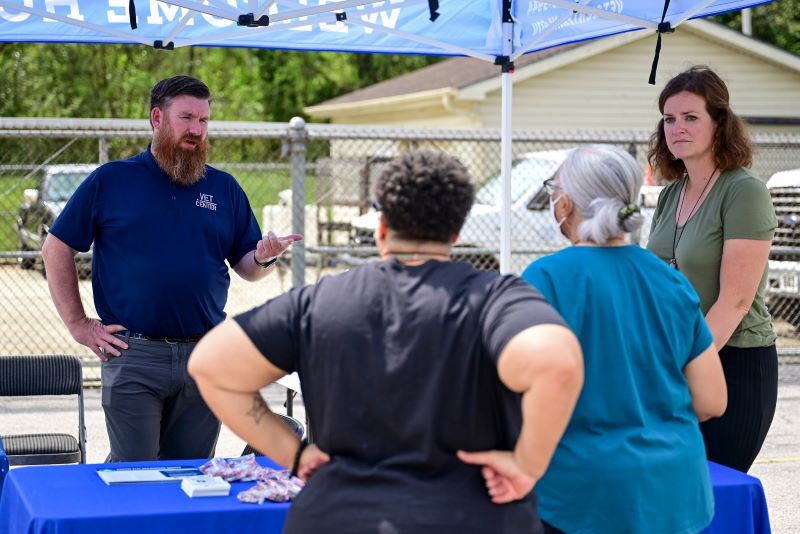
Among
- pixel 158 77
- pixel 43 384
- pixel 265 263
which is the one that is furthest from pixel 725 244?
pixel 158 77

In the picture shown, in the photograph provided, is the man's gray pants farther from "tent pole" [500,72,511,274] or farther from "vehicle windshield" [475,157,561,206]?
"vehicle windshield" [475,157,561,206]

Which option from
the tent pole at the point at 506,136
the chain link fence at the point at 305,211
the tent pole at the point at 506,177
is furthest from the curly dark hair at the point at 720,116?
the chain link fence at the point at 305,211

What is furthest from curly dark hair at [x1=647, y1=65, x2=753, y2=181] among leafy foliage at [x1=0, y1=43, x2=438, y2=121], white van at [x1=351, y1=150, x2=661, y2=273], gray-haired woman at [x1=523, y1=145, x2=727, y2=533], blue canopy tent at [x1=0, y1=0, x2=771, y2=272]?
leafy foliage at [x1=0, y1=43, x2=438, y2=121]

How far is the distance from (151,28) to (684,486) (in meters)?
4.46

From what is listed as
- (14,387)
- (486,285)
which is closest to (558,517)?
(486,285)

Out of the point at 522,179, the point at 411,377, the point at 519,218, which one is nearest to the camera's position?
the point at 411,377

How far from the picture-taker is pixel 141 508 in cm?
322

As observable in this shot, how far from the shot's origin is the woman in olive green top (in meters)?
4.01

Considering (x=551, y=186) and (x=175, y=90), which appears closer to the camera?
(x=551, y=186)

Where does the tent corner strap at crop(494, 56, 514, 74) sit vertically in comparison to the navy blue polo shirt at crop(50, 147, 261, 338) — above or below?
above

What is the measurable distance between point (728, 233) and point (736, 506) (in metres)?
0.98

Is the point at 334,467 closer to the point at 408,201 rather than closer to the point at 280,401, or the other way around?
the point at 408,201

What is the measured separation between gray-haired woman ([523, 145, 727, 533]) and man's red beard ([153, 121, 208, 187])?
2111mm

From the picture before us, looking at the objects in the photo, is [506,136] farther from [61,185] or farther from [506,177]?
[61,185]
